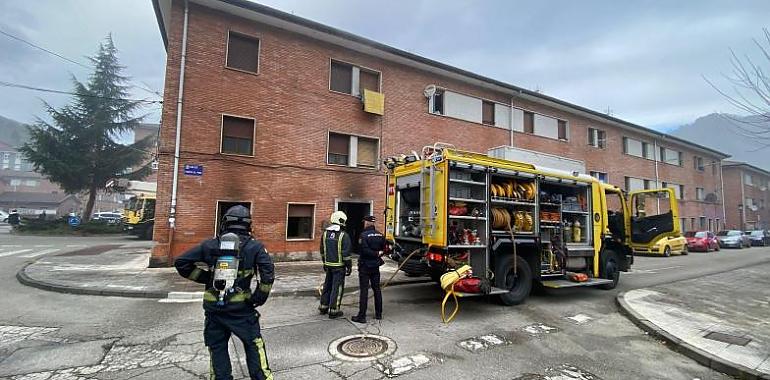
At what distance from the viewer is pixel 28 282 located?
306 inches

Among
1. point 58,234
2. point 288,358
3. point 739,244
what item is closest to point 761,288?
point 288,358

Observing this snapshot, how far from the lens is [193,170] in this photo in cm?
1058

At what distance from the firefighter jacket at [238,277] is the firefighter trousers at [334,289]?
2672mm

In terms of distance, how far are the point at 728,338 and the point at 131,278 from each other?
11.5 m

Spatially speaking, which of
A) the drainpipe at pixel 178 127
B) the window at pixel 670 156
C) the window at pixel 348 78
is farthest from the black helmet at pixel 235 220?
the window at pixel 670 156

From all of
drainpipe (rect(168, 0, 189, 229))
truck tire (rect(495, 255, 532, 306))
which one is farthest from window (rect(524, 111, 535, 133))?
drainpipe (rect(168, 0, 189, 229))

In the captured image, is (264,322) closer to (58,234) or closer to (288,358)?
(288,358)

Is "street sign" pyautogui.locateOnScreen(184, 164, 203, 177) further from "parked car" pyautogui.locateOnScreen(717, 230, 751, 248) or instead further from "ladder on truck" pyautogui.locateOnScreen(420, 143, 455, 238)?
"parked car" pyautogui.locateOnScreen(717, 230, 751, 248)

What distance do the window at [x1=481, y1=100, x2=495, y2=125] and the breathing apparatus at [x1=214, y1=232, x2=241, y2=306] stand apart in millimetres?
15719

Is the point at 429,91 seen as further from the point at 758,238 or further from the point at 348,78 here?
the point at 758,238

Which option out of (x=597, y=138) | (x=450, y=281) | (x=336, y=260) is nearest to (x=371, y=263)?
(x=336, y=260)

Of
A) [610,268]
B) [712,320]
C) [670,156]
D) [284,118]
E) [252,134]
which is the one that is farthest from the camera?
[670,156]

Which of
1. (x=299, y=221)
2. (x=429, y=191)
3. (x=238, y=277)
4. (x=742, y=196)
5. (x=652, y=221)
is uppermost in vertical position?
(x=742, y=196)

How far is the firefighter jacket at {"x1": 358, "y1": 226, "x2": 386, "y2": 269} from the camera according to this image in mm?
5699
